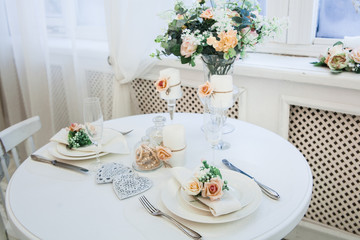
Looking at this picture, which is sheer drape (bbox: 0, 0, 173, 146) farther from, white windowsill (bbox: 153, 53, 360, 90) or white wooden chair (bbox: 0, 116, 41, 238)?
white wooden chair (bbox: 0, 116, 41, 238)

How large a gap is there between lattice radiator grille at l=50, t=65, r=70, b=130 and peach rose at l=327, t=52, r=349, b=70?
1.53 meters

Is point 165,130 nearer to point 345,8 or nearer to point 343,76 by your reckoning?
point 343,76

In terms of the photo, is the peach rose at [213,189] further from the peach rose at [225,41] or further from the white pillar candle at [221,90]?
the peach rose at [225,41]

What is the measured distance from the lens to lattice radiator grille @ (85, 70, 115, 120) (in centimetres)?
206

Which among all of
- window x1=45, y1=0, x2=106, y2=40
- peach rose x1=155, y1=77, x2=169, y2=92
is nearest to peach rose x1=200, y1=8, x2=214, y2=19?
peach rose x1=155, y1=77, x2=169, y2=92

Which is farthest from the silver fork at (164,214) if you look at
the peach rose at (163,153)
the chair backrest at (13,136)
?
the chair backrest at (13,136)

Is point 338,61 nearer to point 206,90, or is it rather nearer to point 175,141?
point 206,90

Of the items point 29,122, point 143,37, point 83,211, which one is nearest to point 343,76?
point 143,37

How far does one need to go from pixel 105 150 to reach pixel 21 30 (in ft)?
4.37

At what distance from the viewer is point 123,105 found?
6.63ft

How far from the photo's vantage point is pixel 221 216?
0.83 meters

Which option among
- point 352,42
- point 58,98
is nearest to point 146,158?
point 352,42

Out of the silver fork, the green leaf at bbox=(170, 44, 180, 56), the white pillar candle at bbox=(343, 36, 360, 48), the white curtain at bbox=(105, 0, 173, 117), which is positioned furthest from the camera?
the white curtain at bbox=(105, 0, 173, 117)

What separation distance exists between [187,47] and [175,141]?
0.33 meters
